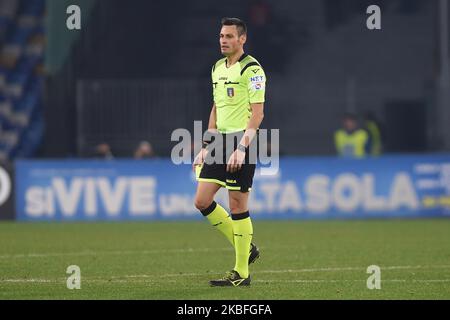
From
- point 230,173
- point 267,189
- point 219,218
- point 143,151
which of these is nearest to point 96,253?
point 219,218

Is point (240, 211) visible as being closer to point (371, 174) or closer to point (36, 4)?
point (371, 174)

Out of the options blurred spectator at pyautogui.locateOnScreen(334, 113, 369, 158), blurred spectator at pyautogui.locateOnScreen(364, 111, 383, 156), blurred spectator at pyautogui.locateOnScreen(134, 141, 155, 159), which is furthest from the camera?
blurred spectator at pyautogui.locateOnScreen(364, 111, 383, 156)

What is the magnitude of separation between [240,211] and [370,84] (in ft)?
51.7

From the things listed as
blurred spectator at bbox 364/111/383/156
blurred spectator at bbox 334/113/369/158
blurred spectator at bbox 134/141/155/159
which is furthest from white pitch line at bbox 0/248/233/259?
blurred spectator at bbox 364/111/383/156

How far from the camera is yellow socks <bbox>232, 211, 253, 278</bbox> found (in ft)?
36.1

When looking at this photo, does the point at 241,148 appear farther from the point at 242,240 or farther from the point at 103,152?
the point at 103,152

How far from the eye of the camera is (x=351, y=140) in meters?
24.8

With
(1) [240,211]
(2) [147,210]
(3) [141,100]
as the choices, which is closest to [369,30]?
(3) [141,100]

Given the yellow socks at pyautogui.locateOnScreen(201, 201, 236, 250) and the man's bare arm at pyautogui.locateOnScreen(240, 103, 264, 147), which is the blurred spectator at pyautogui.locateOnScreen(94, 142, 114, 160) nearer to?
the yellow socks at pyautogui.locateOnScreen(201, 201, 236, 250)

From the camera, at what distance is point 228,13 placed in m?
26.5

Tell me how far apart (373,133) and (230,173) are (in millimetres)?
14872

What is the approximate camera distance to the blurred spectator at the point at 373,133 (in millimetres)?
25219

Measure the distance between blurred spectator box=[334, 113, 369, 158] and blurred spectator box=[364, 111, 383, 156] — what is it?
0.79ft

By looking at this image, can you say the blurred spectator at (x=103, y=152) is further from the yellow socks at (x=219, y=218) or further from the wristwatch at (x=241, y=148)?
the wristwatch at (x=241, y=148)
